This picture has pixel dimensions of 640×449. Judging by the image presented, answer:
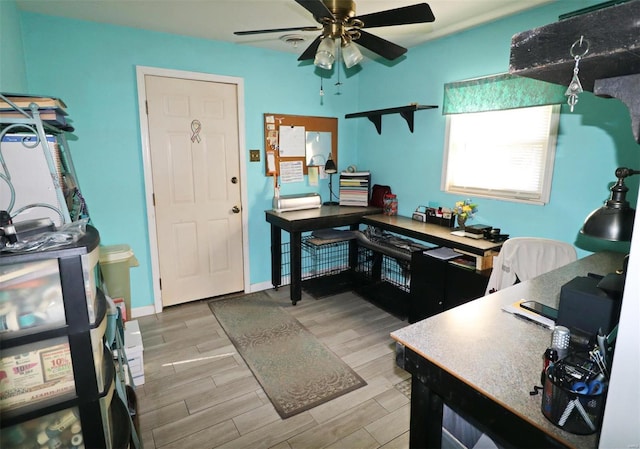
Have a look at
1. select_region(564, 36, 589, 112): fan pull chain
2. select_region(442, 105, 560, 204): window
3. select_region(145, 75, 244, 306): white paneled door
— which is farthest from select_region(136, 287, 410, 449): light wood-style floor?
select_region(564, 36, 589, 112): fan pull chain

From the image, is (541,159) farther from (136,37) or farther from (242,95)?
(136,37)

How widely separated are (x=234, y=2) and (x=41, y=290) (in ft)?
6.96

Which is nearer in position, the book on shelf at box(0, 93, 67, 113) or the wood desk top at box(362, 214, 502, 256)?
the book on shelf at box(0, 93, 67, 113)

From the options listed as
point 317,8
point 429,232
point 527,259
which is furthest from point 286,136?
point 527,259

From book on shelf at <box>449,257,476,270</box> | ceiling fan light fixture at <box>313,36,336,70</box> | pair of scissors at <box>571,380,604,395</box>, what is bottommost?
book on shelf at <box>449,257,476,270</box>

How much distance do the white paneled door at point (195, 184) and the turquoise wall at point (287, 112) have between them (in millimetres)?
150

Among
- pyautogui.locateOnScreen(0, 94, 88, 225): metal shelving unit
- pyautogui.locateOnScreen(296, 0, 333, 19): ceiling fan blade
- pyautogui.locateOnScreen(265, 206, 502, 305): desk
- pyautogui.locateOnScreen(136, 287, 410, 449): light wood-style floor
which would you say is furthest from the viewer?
pyautogui.locateOnScreen(265, 206, 502, 305): desk

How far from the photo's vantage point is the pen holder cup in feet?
2.52

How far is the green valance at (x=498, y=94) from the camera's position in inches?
90.6

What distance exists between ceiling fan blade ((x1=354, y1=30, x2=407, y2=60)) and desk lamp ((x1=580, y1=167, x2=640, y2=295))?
4.50 feet

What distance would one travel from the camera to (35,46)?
2482mm

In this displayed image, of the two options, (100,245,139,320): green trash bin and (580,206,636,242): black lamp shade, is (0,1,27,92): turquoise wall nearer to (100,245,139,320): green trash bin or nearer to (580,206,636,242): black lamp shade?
(100,245,139,320): green trash bin

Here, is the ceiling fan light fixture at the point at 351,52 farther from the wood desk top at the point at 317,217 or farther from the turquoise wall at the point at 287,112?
the wood desk top at the point at 317,217

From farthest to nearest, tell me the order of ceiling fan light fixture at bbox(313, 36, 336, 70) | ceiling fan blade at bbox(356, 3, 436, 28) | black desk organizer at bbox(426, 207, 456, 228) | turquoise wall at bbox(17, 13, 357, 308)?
black desk organizer at bbox(426, 207, 456, 228) < turquoise wall at bbox(17, 13, 357, 308) < ceiling fan light fixture at bbox(313, 36, 336, 70) < ceiling fan blade at bbox(356, 3, 436, 28)
